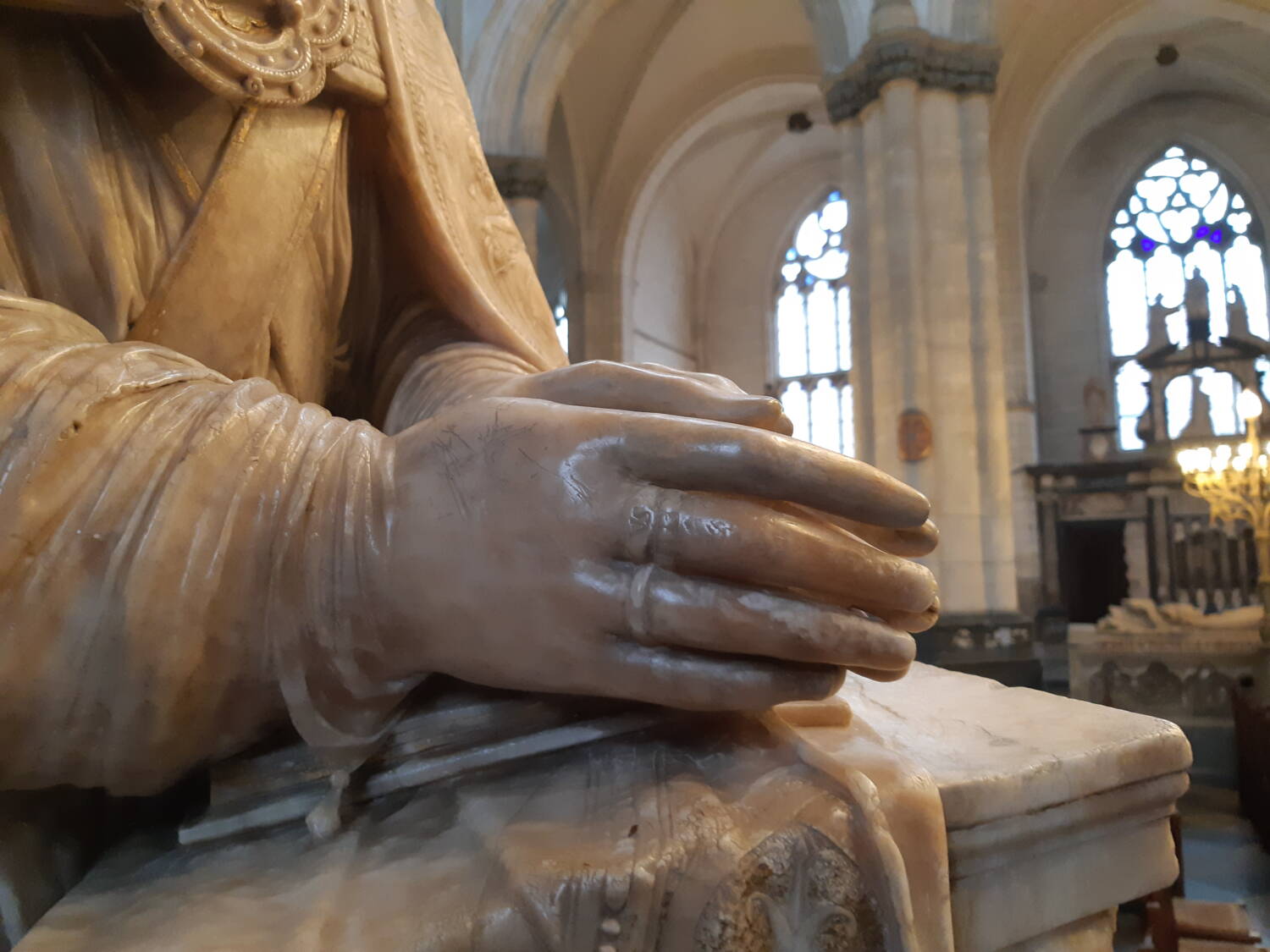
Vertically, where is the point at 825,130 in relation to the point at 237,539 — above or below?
above

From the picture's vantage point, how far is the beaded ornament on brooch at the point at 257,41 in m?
0.86

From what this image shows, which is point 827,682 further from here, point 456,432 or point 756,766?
point 456,432

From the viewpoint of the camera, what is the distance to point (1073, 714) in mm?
1015

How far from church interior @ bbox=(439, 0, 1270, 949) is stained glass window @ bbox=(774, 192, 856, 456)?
0.05 metres

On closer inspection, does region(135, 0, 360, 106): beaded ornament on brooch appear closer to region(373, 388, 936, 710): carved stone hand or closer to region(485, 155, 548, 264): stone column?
region(373, 388, 936, 710): carved stone hand

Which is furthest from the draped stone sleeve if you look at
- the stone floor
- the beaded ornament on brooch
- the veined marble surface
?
the stone floor

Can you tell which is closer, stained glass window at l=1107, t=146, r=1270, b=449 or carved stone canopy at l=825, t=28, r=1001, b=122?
carved stone canopy at l=825, t=28, r=1001, b=122

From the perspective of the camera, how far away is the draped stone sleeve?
65 centimetres

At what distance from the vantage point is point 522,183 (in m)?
8.19

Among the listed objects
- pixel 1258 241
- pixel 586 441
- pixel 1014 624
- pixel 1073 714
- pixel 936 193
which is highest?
pixel 1258 241

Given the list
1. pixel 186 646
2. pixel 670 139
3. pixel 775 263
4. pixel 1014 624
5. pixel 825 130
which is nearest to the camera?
pixel 186 646

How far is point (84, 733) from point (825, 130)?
1396 cm

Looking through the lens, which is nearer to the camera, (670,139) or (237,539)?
(237,539)

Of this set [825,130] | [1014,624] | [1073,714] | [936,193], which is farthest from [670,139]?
[1073,714]
